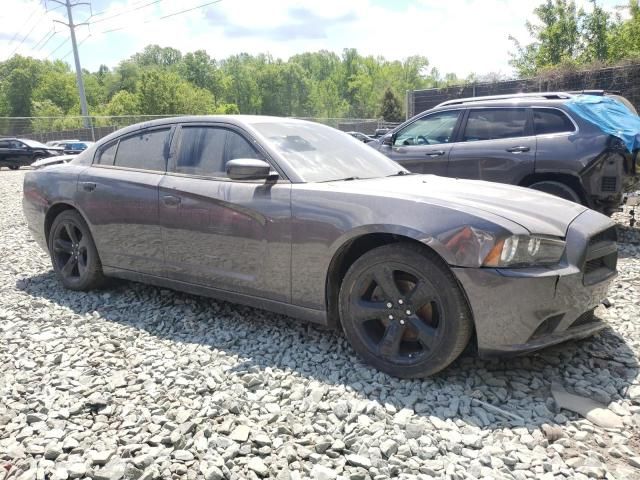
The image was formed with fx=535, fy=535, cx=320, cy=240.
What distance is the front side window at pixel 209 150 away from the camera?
3.86 meters

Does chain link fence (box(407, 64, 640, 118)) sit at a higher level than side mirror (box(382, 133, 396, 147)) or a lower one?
higher

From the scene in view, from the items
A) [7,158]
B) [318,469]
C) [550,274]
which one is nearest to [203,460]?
[318,469]

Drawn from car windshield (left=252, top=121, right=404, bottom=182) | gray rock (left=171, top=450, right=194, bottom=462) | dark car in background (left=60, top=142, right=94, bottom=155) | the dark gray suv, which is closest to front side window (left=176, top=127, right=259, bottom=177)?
car windshield (left=252, top=121, right=404, bottom=182)

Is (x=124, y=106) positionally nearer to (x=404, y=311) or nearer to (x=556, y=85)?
(x=556, y=85)

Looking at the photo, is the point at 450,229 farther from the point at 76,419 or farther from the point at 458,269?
the point at 76,419

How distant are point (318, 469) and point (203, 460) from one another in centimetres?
52

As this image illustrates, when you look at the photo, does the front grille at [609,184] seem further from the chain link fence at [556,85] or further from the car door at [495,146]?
the chain link fence at [556,85]

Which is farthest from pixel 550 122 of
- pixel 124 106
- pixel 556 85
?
pixel 124 106

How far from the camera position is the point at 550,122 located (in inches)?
249

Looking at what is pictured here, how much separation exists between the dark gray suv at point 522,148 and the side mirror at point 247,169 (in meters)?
3.97

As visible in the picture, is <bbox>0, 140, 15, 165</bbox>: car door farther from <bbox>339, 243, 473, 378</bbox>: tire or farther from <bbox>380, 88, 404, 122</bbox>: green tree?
Answer: <bbox>380, 88, 404, 122</bbox>: green tree

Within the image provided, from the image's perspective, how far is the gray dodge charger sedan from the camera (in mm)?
2791

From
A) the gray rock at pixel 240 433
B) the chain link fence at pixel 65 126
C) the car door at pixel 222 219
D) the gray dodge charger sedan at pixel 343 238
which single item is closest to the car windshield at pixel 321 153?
the gray dodge charger sedan at pixel 343 238

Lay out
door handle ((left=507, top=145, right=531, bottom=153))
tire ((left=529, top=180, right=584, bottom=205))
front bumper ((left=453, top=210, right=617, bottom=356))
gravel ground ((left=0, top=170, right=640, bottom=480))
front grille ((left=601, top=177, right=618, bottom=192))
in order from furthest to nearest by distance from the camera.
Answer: door handle ((left=507, top=145, right=531, bottom=153)), tire ((left=529, top=180, right=584, bottom=205)), front grille ((left=601, top=177, right=618, bottom=192)), front bumper ((left=453, top=210, right=617, bottom=356)), gravel ground ((left=0, top=170, right=640, bottom=480))
